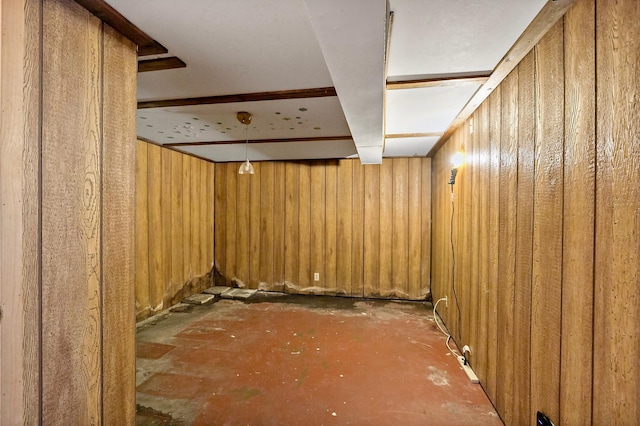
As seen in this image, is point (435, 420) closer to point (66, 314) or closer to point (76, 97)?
point (66, 314)

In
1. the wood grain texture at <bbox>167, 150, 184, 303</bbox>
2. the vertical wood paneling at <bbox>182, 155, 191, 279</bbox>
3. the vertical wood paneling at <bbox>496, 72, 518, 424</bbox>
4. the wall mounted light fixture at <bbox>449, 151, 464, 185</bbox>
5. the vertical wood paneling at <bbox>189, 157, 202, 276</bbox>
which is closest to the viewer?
the vertical wood paneling at <bbox>496, 72, 518, 424</bbox>

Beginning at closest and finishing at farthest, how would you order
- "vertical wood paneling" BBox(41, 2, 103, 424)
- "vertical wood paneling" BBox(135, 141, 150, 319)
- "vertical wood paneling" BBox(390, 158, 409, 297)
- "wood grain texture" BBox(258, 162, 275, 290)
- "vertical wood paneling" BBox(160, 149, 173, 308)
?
"vertical wood paneling" BBox(41, 2, 103, 424) → "vertical wood paneling" BBox(135, 141, 150, 319) → "vertical wood paneling" BBox(160, 149, 173, 308) → "vertical wood paneling" BBox(390, 158, 409, 297) → "wood grain texture" BBox(258, 162, 275, 290)

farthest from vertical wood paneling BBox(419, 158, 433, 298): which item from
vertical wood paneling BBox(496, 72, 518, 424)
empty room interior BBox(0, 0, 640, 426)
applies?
vertical wood paneling BBox(496, 72, 518, 424)

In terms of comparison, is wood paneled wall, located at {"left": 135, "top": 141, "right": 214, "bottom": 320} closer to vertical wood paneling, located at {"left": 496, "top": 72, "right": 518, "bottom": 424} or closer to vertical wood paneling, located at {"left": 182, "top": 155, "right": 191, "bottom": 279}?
vertical wood paneling, located at {"left": 182, "top": 155, "right": 191, "bottom": 279}

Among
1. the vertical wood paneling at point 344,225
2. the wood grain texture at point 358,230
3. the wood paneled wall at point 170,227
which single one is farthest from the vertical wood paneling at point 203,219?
the wood grain texture at point 358,230

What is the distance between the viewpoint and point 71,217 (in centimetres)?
105

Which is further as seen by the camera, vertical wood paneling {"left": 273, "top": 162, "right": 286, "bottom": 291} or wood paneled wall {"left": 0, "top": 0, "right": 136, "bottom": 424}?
vertical wood paneling {"left": 273, "top": 162, "right": 286, "bottom": 291}

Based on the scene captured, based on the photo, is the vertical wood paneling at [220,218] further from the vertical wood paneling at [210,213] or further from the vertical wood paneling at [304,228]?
the vertical wood paneling at [304,228]

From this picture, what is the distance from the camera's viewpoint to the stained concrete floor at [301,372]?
1828 millimetres

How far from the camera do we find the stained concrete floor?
183 cm

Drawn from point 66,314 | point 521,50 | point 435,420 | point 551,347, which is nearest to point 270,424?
point 435,420

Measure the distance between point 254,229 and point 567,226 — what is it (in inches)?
168

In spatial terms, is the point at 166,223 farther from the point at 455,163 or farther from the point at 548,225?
the point at 548,225

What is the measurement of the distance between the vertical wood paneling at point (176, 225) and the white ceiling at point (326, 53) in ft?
4.79
